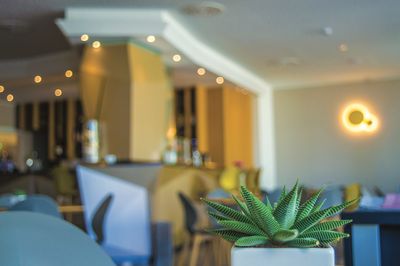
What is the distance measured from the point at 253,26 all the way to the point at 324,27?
0.84 m

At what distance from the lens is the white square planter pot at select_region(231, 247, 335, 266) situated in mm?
1032

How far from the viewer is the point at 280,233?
1.08 m

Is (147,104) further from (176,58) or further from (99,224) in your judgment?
(99,224)

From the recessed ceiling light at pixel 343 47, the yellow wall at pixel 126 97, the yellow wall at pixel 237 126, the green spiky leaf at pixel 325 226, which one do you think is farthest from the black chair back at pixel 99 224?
the yellow wall at pixel 237 126

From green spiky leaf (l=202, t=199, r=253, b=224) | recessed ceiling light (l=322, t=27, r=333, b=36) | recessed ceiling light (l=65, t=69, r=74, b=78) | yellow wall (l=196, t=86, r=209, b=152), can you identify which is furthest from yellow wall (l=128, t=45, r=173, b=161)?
green spiky leaf (l=202, t=199, r=253, b=224)

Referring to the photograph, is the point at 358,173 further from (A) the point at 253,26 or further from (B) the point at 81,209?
(B) the point at 81,209

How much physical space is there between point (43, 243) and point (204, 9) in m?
4.34

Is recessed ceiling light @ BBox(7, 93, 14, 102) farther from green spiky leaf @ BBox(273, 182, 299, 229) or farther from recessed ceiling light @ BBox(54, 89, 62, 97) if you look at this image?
green spiky leaf @ BBox(273, 182, 299, 229)

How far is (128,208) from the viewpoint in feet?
19.7

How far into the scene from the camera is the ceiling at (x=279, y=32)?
18.0 ft

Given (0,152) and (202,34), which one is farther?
(0,152)

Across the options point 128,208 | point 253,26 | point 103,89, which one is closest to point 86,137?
point 103,89

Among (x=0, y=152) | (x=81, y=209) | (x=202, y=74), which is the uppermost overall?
(x=202, y=74)

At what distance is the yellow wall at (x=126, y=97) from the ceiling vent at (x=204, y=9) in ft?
2.98
